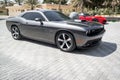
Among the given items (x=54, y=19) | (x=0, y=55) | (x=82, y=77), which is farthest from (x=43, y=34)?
(x=82, y=77)

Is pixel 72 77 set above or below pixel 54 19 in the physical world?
below

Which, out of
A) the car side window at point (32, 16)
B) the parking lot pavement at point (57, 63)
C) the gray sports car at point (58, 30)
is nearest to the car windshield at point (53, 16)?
the gray sports car at point (58, 30)

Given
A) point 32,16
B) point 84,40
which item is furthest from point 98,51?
point 32,16

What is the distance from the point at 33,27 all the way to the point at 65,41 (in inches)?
64.4

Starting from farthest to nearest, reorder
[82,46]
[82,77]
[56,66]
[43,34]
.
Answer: [43,34], [82,46], [56,66], [82,77]

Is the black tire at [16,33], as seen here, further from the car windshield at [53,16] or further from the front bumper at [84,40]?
the front bumper at [84,40]

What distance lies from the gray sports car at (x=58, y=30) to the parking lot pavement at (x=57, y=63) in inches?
15.3

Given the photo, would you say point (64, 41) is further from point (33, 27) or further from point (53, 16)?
point (33, 27)

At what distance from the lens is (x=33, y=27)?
6699mm

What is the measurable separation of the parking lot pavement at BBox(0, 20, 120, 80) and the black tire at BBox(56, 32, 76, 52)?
18 centimetres

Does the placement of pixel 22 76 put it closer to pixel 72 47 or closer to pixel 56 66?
pixel 56 66

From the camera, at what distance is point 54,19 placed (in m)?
6.39

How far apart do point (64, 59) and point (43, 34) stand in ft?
5.43

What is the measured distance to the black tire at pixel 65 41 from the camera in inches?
223
